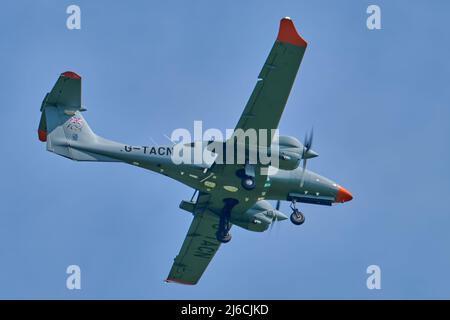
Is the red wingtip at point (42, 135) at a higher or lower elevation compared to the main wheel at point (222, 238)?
higher

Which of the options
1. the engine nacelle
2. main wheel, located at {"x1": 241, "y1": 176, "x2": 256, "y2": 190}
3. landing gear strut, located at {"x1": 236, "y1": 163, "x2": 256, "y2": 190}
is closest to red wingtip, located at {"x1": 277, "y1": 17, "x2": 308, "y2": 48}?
landing gear strut, located at {"x1": 236, "y1": 163, "x2": 256, "y2": 190}

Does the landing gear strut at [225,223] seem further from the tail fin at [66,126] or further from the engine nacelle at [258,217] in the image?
the tail fin at [66,126]

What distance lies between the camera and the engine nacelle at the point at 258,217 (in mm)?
60125

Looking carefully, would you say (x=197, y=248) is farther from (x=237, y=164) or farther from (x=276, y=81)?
(x=276, y=81)

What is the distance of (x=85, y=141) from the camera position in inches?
2175

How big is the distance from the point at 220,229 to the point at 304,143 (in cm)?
789

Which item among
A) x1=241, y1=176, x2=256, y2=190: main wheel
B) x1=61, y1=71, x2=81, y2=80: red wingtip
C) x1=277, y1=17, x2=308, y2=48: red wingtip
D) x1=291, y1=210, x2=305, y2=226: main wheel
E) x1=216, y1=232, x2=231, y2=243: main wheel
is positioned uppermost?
x1=277, y1=17, x2=308, y2=48: red wingtip

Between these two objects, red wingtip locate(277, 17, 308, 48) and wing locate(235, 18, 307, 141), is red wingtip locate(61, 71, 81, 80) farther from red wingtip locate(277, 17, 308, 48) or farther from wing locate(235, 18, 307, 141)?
red wingtip locate(277, 17, 308, 48)

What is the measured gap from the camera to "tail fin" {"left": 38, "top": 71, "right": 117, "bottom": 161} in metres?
55.0

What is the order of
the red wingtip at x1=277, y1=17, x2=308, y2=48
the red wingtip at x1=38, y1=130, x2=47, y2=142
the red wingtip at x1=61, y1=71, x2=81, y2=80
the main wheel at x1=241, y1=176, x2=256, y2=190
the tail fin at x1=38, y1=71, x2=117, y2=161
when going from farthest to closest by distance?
the red wingtip at x1=38, y1=130, x2=47, y2=142, the main wheel at x1=241, y1=176, x2=256, y2=190, the tail fin at x1=38, y1=71, x2=117, y2=161, the red wingtip at x1=61, y1=71, x2=81, y2=80, the red wingtip at x1=277, y1=17, x2=308, y2=48

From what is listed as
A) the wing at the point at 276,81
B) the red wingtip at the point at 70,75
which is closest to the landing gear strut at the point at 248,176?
the wing at the point at 276,81

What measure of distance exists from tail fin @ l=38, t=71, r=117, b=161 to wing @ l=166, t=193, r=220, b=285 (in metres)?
7.79

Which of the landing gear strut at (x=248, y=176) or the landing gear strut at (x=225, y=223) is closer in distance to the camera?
the landing gear strut at (x=248, y=176)

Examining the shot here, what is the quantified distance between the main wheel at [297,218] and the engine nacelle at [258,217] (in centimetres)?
274
